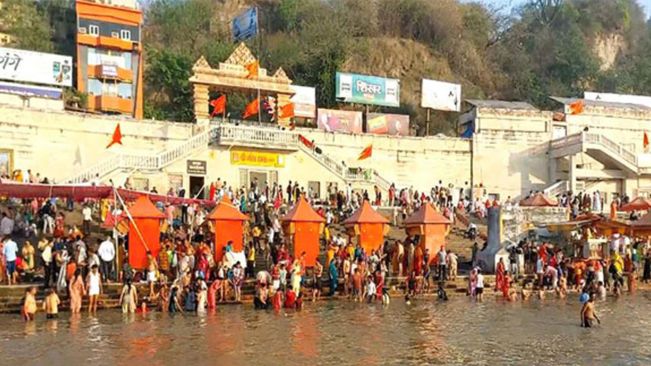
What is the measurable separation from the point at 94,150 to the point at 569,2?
53.9 m

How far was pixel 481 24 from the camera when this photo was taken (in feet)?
231

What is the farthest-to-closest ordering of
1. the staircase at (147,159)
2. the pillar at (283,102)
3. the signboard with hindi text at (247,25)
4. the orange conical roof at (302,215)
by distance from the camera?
the signboard with hindi text at (247,25) < the pillar at (283,102) < the staircase at (147,159) < the orange conical roof at (302,215)

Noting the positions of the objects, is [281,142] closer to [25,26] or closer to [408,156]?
[408,156]

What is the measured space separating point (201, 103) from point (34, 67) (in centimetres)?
832

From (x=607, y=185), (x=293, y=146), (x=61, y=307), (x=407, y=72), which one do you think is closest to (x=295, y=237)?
(x=61, y=307)

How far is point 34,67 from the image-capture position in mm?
39031

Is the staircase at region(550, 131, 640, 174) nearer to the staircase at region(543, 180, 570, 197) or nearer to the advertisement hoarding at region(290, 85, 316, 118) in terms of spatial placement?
the staircase at region(543, 180, 570, 197)

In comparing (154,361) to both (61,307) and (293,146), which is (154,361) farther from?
(293,146)

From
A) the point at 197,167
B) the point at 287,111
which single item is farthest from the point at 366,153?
the point at 197,167

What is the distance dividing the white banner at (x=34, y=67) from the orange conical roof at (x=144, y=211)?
19394mm

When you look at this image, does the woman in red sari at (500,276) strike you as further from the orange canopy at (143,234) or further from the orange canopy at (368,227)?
the orange canopy at (143,234)

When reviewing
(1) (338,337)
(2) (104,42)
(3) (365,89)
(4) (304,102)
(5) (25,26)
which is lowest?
(1) (338,337)

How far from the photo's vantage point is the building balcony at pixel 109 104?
47.8 m

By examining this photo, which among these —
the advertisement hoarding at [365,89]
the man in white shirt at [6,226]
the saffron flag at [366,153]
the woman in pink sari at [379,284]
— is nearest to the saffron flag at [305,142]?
the saffron flag at [366,153]
